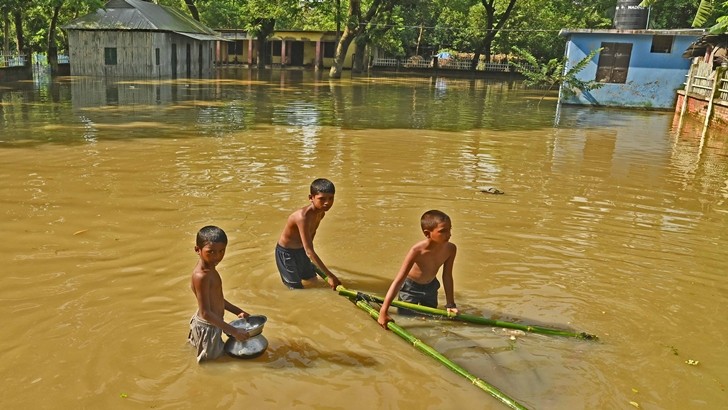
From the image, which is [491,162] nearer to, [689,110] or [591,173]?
[591,173]

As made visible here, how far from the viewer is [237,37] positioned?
49750 mm

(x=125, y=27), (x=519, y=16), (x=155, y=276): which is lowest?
(x=155, y=276)

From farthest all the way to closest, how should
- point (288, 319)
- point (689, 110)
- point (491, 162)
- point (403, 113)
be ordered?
point (689, 110), point (403, 113), point (491, 162), point (288, 319)

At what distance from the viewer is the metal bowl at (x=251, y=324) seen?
12.6 feet

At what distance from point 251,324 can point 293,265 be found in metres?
1.28

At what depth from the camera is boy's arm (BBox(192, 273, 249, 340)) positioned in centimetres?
364

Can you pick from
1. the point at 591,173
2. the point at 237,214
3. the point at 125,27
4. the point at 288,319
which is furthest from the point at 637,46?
the point at 125,27

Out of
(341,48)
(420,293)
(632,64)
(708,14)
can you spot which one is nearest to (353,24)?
(341,48)

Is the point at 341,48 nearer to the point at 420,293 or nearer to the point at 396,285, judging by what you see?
the point at 420,293

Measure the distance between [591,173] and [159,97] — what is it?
15.5 meters

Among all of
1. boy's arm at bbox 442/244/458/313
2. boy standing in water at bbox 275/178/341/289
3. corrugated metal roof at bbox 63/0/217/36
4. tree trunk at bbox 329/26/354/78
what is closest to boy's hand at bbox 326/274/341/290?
boy standing in water at bbox 275/178/341/289

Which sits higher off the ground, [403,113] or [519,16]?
[519,16]

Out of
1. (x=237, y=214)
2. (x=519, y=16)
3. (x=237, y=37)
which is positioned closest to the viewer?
(x=237, y=214)

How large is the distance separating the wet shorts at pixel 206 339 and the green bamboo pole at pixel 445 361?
1193 millimetres
